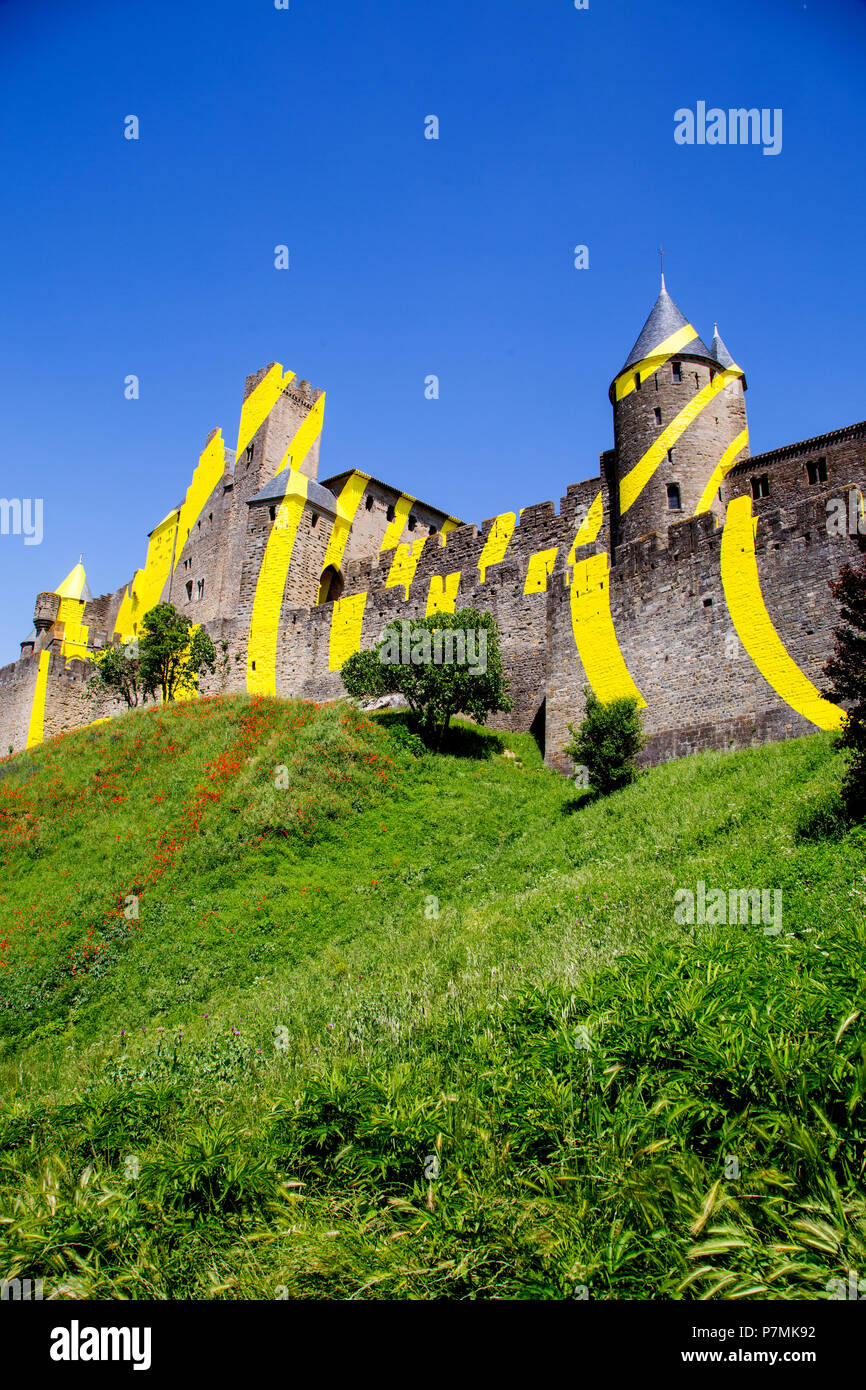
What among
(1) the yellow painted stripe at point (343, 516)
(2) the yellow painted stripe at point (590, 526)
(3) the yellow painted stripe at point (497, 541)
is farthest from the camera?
(1) the yellow painted stripe at point (343, 516)

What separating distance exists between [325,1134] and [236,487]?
3401cm

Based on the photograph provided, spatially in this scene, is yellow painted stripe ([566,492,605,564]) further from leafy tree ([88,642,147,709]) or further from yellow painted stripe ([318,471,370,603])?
leafy tree ([88,642,147,709])

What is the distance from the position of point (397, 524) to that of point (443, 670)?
20089 millimetres

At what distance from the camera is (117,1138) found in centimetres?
587

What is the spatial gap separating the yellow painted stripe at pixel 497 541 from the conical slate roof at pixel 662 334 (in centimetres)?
572

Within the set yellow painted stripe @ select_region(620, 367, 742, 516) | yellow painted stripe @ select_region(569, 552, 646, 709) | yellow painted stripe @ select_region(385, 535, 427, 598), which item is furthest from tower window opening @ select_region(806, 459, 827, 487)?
yellow painted stripe @ select_region(385, 535, 427, 598)

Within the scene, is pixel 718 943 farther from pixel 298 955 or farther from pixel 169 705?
pixel 169 705

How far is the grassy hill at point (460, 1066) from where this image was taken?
4.03 meters

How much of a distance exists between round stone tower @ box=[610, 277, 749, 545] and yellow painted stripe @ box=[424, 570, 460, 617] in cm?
591

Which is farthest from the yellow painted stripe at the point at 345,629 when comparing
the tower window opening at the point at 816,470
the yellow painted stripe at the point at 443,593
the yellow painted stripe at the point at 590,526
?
the tower window opening at the point at 816,470

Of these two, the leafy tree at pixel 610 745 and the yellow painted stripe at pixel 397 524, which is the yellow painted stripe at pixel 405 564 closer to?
the yellow painted stripe at pixel 397 524

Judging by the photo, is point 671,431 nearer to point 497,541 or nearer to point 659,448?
point 659,448

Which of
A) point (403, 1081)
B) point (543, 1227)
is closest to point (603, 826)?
point (403, 1081)

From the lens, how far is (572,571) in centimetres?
2173
